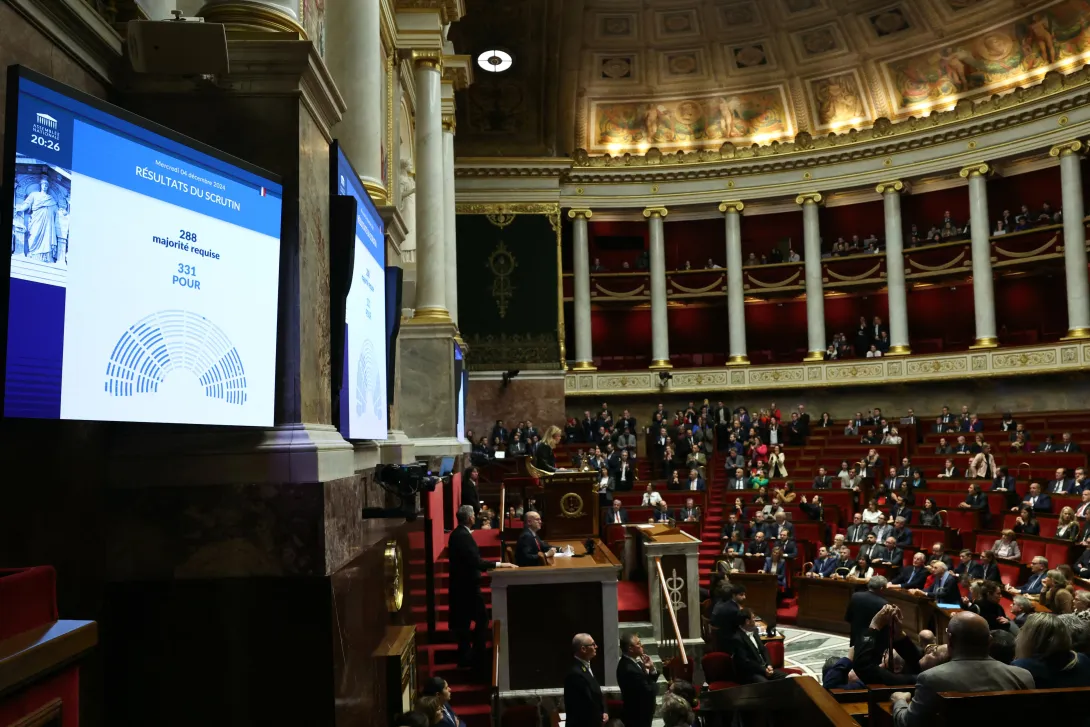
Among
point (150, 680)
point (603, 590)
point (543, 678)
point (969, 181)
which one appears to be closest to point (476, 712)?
point (543, 678)

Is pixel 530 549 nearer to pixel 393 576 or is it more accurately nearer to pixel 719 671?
pixel 719 671

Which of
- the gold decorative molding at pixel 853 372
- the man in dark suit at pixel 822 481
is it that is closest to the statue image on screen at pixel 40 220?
the man in dark suit at pixel 822 481

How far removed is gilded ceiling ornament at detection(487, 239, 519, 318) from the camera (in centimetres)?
2555

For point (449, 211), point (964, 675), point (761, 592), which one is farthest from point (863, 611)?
point (449, 211)

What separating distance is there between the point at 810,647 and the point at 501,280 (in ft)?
50.8

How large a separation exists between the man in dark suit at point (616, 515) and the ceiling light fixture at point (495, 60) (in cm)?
1271

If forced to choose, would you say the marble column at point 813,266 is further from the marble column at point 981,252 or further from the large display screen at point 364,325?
the large display screen at point 364,325

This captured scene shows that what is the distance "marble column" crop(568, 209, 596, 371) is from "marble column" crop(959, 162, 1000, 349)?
10.3 metres

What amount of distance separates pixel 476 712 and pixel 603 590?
180cm

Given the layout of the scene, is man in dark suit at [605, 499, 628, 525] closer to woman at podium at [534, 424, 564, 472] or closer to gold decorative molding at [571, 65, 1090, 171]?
woman at podium at [534, 424, 564, 472]

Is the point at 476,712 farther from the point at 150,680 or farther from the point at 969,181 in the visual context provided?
the point at 969,181

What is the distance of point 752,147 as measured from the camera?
2612 cm

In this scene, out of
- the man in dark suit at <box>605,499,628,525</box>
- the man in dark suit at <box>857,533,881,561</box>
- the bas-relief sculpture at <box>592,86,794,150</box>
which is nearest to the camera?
the man in dark suit at <box>857,533,881,561</box>

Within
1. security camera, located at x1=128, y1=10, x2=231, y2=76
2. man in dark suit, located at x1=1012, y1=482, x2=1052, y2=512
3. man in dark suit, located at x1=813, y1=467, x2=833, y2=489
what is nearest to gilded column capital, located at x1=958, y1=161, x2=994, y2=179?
man in dark suit, located at x1=813, y1=467, x2=833, y2=489
